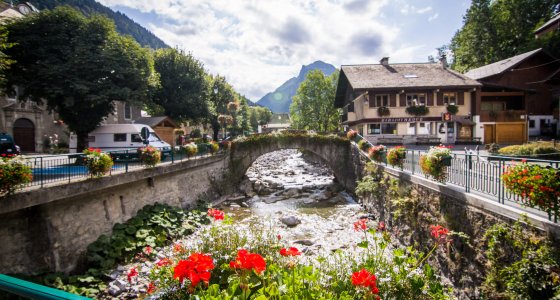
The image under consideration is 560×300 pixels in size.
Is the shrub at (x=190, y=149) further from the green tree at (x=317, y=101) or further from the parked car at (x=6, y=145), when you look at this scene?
the green tree at (x=317, y=101)

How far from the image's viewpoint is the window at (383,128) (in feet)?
93.4

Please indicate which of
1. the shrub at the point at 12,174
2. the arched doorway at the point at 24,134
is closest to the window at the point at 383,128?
the shrub at the point at 12,174

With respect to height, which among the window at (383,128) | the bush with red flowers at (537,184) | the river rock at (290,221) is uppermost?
the window at (383,128)

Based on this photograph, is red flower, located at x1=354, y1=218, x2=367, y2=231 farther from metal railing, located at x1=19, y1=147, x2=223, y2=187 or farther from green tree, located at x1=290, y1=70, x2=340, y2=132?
green tree, located at x1=290, y1=70, x2=340, y2=132

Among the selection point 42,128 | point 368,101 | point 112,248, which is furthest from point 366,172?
point 42,128

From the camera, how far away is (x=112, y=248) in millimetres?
10359

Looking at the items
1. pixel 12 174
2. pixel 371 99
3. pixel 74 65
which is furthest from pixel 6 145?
pixel 371 99

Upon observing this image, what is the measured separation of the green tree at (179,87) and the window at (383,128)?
17756 millimetres

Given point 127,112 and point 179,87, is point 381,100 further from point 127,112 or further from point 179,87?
point 127,112

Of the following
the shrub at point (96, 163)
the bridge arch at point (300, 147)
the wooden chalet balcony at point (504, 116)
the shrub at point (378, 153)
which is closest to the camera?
the shrub at point (96, 163)

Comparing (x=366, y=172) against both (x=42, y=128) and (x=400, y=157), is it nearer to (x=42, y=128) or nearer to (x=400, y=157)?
(x=400, y=157)

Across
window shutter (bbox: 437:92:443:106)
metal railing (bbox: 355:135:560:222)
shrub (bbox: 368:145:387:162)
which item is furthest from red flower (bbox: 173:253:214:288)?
window shutter (bbox: 437:92:443:106)

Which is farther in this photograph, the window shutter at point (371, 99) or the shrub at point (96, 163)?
the window shutter at point (371, 99)

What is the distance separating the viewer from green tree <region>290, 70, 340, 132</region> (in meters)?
45.2
